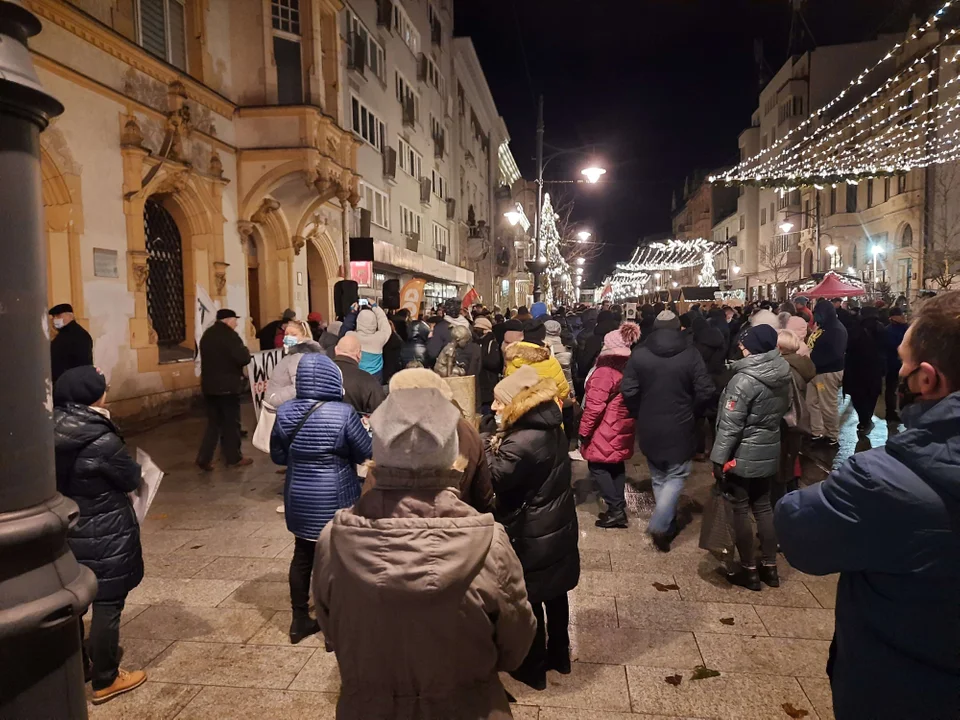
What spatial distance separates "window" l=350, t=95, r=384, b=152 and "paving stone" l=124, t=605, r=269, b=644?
17394 millimetres

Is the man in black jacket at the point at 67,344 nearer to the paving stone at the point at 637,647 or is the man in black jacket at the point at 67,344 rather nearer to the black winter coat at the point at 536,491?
the black winter coat at the point at 536,491

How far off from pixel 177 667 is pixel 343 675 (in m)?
2.60

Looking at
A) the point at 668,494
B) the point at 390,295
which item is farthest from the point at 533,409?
the point at 390,295

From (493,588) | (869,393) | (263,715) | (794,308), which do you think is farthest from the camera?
(794,308)

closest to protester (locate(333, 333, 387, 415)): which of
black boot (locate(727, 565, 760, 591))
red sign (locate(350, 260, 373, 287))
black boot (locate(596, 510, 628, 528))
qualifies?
black boot (locate(596, 510, 628, 528))

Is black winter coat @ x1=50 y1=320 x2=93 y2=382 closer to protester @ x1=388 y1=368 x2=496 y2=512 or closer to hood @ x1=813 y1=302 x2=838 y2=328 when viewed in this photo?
protester @ x1=388 y1=368 x2=496 y2=512

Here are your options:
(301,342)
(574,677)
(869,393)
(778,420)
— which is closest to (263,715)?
(574,677)

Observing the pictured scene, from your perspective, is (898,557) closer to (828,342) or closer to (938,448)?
(938,448)

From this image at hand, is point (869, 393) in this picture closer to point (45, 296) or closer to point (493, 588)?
point (493, 588)

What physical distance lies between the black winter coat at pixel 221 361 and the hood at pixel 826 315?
7973mm

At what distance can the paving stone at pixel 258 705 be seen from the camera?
3521 mm

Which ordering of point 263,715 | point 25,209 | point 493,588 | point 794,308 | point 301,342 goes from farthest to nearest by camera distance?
point 794,308 < point 301,342 < point 263,715 < point 493,588 < point 25,209

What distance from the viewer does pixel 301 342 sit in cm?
762

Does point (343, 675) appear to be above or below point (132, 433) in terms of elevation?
above
